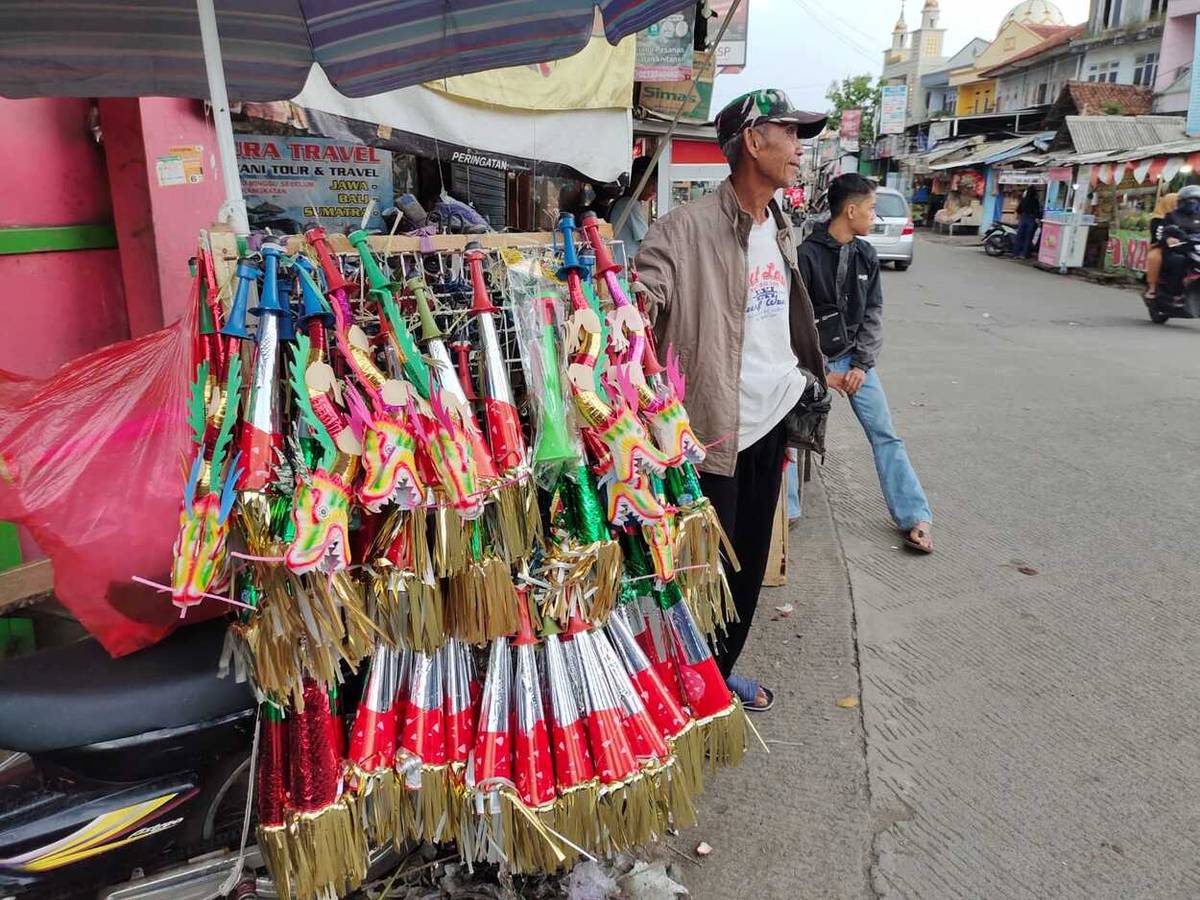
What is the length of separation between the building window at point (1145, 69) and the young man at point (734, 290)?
105ft

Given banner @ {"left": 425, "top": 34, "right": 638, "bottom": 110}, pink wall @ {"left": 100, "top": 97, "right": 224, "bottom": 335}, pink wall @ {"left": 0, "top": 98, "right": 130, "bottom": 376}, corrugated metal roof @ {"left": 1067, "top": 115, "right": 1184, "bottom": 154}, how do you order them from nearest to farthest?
pink wall @ {"left": 0, "top": 98, "right": 130, "bottom": 376}, pink wall @ {"left": 100, "top": 97, "right": 224, "bottom": 335}, banner @ {"left": 425, "top": 34, "right": 638, "bottom": 110}, corrugated metal roof @ {"left": 1067, "top": 115, "right": 1184, "bottom": 154}

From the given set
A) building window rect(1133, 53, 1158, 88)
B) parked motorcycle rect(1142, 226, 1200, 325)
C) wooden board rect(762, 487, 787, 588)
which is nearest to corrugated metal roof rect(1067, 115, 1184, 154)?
building window rect(1133, 53, 1158, 88)

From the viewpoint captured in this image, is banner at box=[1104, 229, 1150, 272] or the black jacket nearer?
the black jacket

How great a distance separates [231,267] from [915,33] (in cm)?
6777

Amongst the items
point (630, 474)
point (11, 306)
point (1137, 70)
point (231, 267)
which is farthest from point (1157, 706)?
point (1137, 70)

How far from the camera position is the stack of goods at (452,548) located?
1591 millimetres

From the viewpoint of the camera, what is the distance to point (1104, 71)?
3145 cm

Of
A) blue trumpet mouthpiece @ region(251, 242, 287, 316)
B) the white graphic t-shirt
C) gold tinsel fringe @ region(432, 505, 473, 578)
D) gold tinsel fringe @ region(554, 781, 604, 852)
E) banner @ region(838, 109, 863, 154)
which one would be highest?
banner @ region(838, 109, 863, 154)

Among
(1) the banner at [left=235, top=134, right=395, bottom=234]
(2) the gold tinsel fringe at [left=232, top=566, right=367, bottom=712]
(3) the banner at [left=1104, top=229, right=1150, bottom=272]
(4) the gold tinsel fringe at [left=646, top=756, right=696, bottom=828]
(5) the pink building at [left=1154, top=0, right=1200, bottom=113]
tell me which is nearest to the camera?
(2) the gold tinsel fringe at [left=232, top=566, right=367, bottom=712]

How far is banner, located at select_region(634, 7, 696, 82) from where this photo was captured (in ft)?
25.4

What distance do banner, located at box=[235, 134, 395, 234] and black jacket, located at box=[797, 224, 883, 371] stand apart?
2.15 metres

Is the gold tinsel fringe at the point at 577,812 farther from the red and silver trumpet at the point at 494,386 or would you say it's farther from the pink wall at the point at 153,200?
the pink wall at the point at 153,200

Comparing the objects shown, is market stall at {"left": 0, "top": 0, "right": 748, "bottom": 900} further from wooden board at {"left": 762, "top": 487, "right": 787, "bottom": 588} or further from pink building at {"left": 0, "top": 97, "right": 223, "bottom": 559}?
pink building at {"left": 0, "top": 97, "right": 223, "bottom": 559}

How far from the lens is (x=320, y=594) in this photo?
1.60 metres
